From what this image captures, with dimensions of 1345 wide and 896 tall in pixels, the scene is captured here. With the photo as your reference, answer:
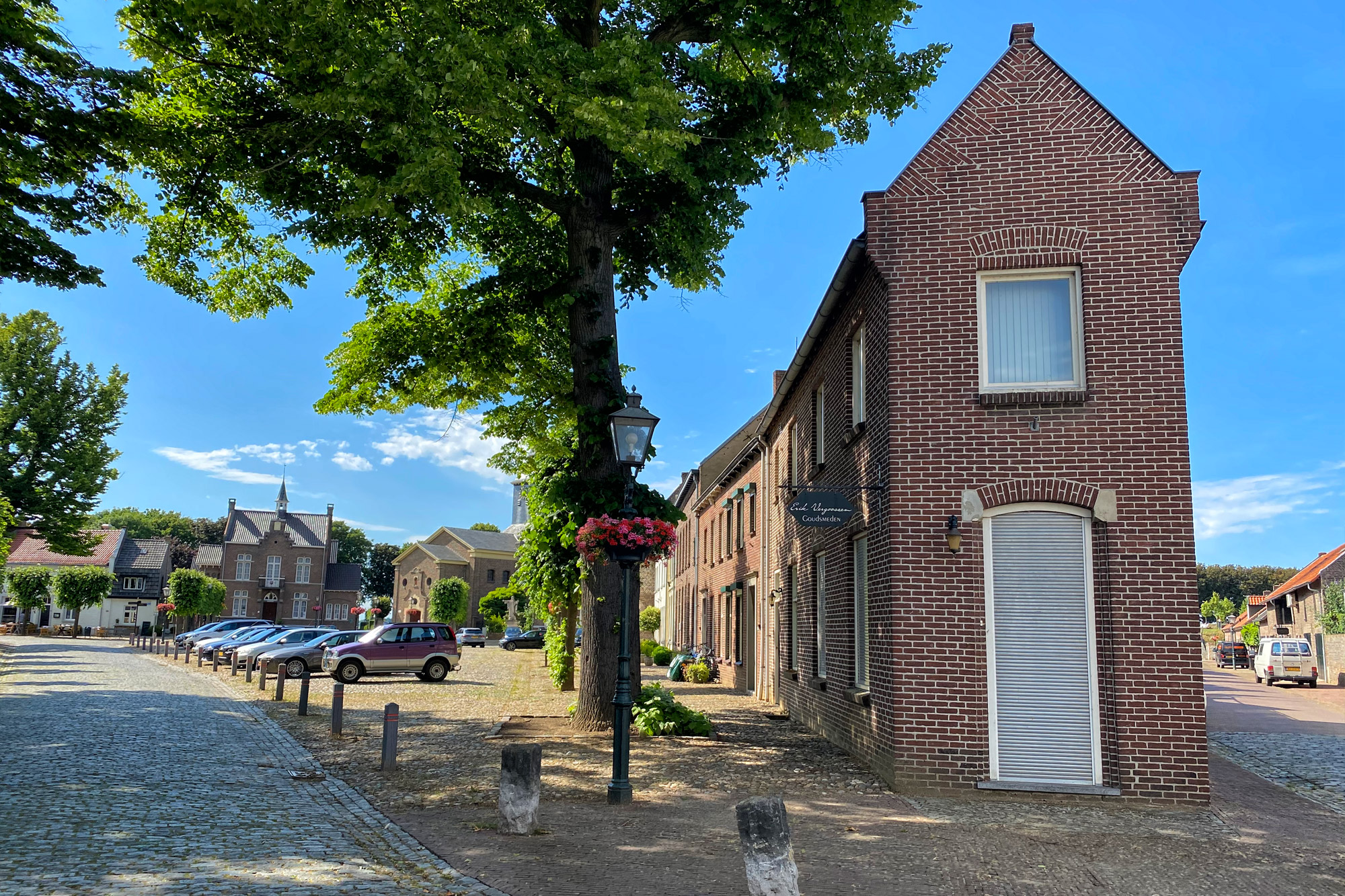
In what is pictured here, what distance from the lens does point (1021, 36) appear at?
36.6ft

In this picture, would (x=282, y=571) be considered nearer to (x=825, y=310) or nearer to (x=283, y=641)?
(x=283, y=641)

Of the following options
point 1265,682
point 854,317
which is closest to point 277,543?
point 1265,682

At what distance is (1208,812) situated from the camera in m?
9.42

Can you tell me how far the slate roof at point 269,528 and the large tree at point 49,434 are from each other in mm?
42358

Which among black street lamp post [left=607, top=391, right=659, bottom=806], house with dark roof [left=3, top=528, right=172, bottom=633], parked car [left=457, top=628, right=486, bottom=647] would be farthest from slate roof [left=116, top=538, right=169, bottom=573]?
black street lamp post [left=607, top=391, right=659, bottom=806]

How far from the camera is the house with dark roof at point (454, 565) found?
84.5m

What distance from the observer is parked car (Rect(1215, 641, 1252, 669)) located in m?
54.9

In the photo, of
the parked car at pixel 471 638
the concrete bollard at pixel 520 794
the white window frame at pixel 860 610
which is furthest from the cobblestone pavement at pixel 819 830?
the parked car at pixel 471 638

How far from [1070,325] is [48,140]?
12572mm

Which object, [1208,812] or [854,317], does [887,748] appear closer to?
[1208,812]

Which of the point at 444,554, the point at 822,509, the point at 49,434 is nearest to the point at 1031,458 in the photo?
the point at 822,509

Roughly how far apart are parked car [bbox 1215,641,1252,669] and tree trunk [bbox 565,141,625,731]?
54.3 metres

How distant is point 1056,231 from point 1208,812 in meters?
6.48

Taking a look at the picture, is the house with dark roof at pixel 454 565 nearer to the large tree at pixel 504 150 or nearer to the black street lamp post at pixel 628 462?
the large tree at pixel 504 150
